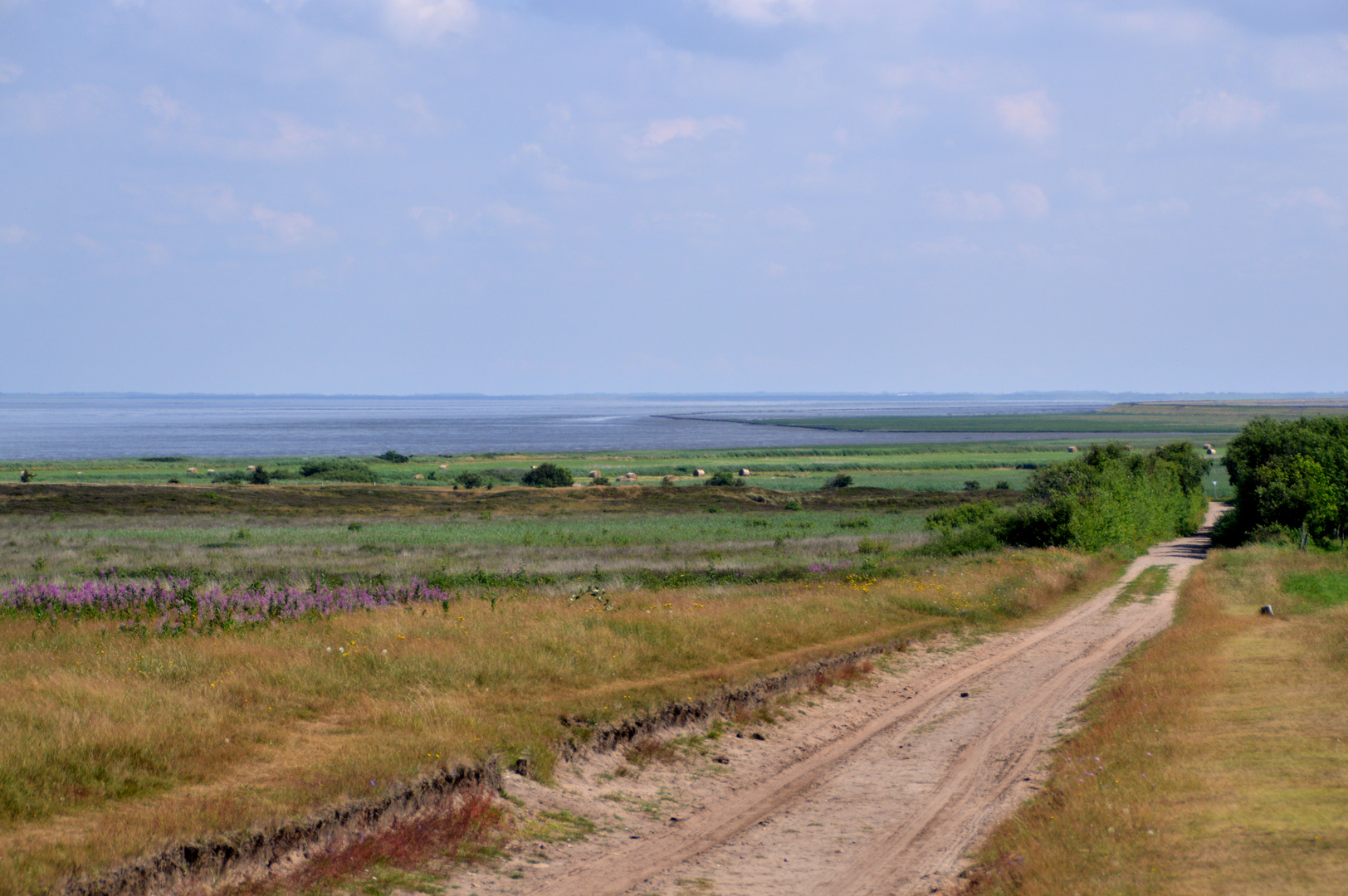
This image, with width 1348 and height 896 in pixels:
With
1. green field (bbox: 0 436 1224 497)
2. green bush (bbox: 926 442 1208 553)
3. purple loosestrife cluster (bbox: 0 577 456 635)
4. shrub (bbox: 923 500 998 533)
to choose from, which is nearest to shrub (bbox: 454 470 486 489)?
green field (bbox: 0 436 1224 497)

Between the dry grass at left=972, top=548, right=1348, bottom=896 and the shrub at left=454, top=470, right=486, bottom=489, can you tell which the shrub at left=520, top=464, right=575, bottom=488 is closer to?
the shrub at left=454, top=470, right=486, bottom=489

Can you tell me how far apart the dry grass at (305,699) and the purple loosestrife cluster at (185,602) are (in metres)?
1.03

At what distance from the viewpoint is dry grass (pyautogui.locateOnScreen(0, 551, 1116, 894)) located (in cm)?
888

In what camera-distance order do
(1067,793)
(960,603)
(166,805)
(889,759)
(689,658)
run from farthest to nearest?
(960,603), (689,658), (889,759), (1067,793), (166,805)

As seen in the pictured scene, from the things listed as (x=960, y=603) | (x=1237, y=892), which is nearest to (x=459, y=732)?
(x=1237, y=892)

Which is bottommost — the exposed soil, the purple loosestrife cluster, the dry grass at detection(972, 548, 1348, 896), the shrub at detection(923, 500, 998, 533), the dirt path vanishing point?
the exposed soil

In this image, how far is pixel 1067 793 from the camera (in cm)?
1112

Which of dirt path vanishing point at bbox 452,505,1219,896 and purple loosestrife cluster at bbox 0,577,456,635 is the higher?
purple loosestrife cluster at bbox 0,577,456,635

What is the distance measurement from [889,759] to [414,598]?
1276 cm

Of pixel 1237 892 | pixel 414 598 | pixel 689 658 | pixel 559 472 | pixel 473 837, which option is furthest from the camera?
pixel 559 472

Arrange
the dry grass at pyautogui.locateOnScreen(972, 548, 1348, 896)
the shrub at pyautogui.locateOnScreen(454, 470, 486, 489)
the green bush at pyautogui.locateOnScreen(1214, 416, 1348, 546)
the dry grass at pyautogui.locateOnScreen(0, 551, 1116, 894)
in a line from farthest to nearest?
the shrub at pyautogui.locateOnScreen(454, 470, 486, 489) → the green bush at pyautogui.locateOnScreen(1214, 416, 1348, 546) → the dry grass at pyautogui.locateOnScreen(0, 551, 1116, 894) → the dry grass at pyautogui.locateOnScreen(972, 548, 1348, 896)

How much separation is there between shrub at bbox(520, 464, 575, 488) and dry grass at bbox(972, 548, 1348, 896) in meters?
84.0

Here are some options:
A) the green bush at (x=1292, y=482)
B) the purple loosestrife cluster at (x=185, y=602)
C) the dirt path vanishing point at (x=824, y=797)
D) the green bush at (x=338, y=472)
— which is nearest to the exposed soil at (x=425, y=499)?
the green bush at (x=338, y=472)

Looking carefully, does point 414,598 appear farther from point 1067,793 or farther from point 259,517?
point 259,517
